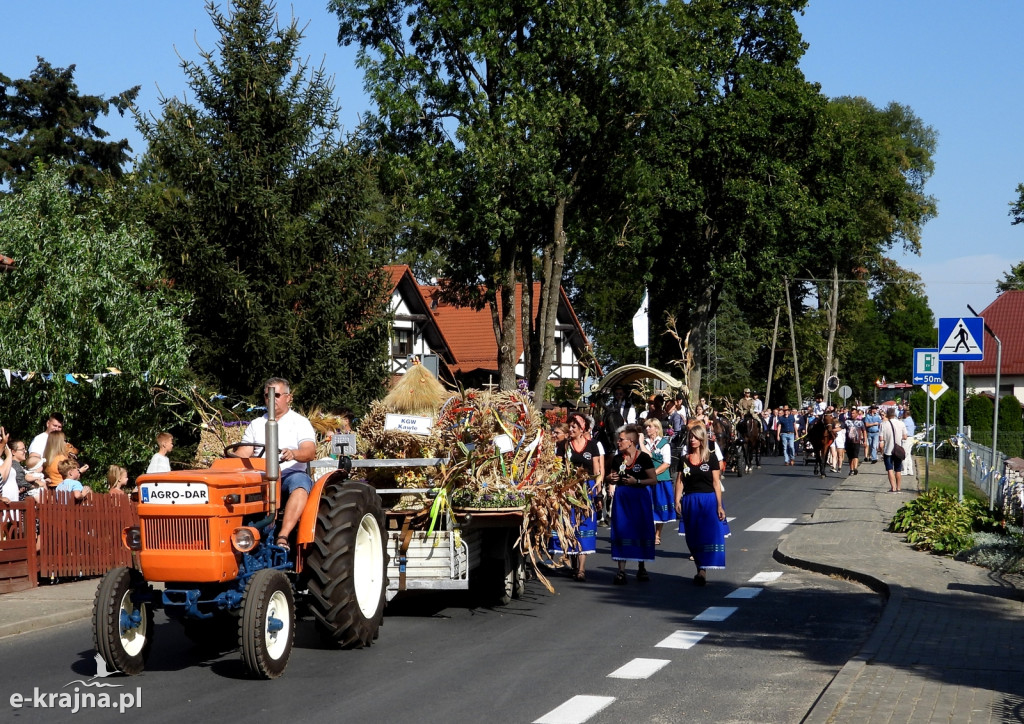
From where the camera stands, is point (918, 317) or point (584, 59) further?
point (918, 317)

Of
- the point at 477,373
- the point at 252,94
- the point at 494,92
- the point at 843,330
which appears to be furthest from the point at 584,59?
the point at 843,330

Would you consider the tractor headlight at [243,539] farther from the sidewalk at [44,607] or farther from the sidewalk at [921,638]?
the sidewalk at [921,638]

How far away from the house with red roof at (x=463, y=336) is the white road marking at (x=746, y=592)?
3494cm

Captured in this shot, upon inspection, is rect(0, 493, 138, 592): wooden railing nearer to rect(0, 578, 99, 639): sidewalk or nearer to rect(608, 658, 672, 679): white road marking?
rect(0, 578, 99, 639): sidewalk

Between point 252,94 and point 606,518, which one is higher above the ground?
point 252,94

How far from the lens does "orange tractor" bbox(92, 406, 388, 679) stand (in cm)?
821

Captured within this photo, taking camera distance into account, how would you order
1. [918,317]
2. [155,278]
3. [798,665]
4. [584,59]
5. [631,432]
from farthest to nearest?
[918,317], [584,59], [155,278], [631,432], [798,665]

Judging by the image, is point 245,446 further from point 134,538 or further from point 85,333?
point 85,333

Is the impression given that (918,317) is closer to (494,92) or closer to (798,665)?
Answer: (494,92)

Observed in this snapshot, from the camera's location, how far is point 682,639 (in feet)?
34.4

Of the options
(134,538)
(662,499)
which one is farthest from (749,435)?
(134,538)

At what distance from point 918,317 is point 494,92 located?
97.5 metres

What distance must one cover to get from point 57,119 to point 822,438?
3738cm

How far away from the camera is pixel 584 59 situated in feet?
98.5
